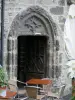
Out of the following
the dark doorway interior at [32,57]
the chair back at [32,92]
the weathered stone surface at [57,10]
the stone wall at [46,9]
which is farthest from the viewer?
the dark doorway interior at [32,57]

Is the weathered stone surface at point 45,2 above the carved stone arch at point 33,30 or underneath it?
above

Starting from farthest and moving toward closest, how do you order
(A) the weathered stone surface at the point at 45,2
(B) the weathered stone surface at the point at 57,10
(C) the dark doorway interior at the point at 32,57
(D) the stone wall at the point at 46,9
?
(C) the dark doorway interior at the point at 32,57 < (B) the weathered stone surface at the point at 57,10 < (A) the weathered stone surface at the point at 45,2 < (D) the stone wall at the point at 46,9

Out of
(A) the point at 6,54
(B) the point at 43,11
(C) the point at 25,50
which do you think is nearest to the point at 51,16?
(B) the point at 43,11

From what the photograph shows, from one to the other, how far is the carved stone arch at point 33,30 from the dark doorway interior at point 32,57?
15.1 inches

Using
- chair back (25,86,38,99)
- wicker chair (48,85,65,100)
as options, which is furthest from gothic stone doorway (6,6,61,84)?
chair back (25,86,38,99)

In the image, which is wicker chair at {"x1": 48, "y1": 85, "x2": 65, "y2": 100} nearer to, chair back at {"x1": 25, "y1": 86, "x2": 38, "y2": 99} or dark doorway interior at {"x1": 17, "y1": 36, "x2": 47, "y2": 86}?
chair back at {"x1": 25, "y1": 86, "x2": 38, "y2": 99}

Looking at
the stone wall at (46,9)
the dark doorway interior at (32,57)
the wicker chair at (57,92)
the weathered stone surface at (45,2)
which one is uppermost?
the weathered stone surface at (45,2)

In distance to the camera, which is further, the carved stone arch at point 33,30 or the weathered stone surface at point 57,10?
the weathered stone surface at point 57,10

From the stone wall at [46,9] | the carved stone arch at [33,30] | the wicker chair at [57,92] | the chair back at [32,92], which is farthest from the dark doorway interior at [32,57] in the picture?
the chair back at [32,92]

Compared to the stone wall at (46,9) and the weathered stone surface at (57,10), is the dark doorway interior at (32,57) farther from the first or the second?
the weathered stone surface at (57,10)

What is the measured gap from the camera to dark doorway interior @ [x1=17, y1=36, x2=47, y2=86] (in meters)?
11.5

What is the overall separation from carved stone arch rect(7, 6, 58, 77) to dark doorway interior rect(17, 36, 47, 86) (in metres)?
0.38

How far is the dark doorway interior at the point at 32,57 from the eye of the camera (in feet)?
37.7

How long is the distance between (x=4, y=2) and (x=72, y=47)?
105 inches
